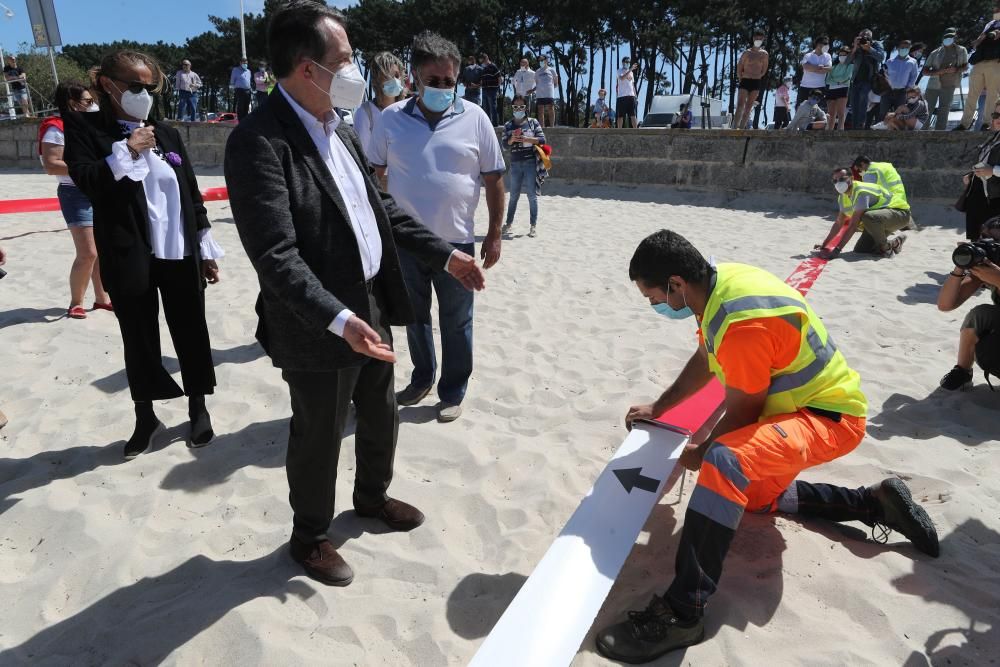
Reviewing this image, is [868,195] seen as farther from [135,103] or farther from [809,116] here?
[135,103]

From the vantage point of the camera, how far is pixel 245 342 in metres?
4.62

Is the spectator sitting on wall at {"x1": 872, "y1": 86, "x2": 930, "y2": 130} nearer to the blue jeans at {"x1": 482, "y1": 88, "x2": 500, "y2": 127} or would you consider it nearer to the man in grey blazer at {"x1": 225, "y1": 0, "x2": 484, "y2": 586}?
the blue jeans at {"x1": 482, "y1": 88, "x2": 500, "y2": 127}

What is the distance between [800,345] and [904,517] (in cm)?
83

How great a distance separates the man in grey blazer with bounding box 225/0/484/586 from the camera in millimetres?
1767

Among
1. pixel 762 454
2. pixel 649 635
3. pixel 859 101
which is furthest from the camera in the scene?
pixel 859 101

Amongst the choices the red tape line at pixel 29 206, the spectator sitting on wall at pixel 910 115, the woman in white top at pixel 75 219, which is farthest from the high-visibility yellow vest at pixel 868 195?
the red tape line at pixel 29 206

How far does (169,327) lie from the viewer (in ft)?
10.2

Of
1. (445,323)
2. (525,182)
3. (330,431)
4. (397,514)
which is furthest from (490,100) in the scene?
(330,431)

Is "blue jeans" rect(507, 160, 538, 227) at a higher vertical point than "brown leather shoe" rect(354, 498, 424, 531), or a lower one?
higher

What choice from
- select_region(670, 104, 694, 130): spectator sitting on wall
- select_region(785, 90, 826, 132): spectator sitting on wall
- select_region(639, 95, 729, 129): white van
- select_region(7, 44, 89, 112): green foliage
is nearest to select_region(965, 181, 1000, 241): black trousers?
select_region(785, 90, 826, 132): spectator sitting on wall

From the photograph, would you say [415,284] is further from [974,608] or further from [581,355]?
[974,608]

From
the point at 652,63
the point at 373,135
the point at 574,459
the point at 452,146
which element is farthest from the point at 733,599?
the point at 652,63

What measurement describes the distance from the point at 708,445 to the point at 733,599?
20.3 inches

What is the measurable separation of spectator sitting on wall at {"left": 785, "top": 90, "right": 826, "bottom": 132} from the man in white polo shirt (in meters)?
9.35
